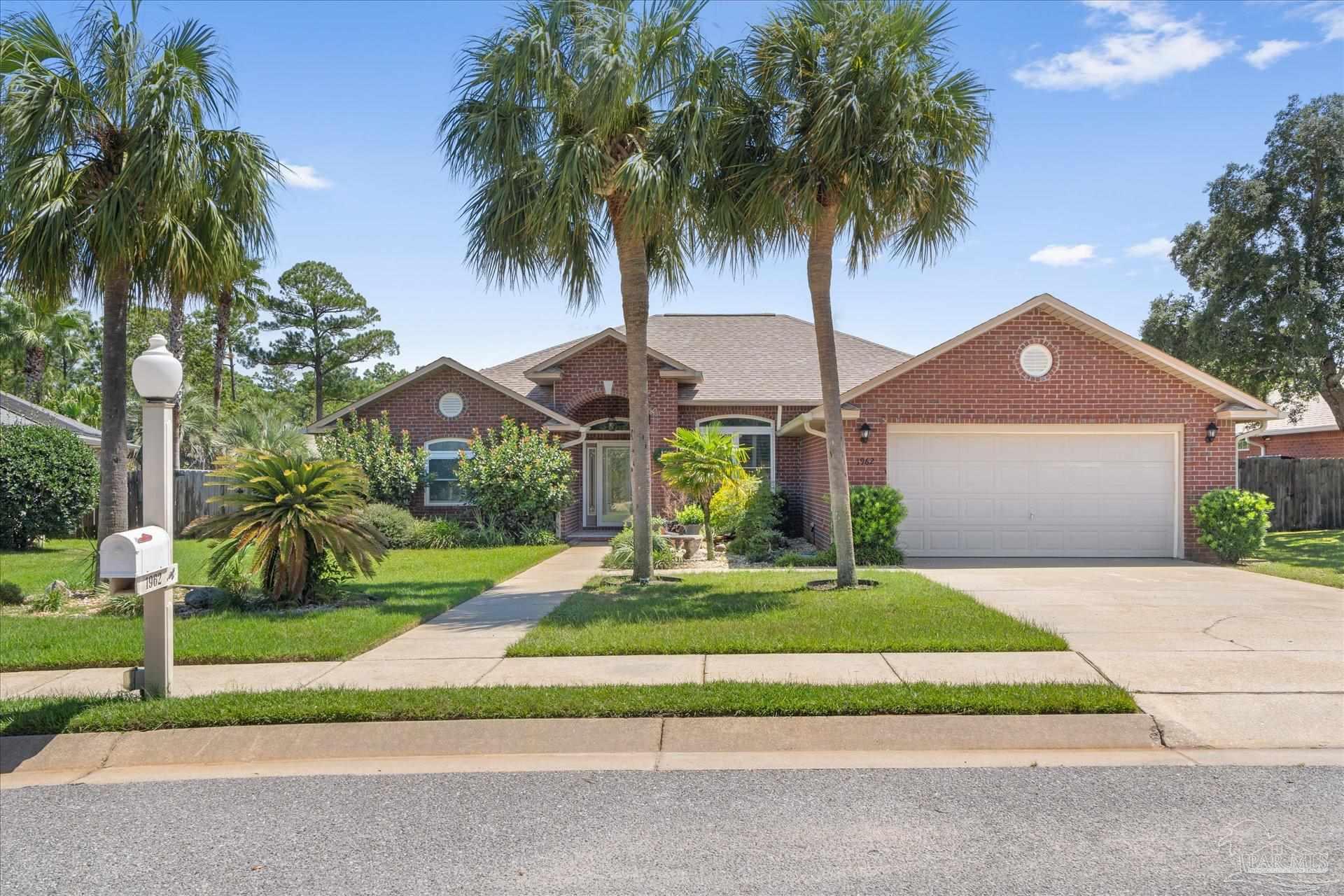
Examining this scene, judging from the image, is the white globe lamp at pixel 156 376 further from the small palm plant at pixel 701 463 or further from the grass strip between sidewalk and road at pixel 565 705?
the small palm plant at pixel 701 463

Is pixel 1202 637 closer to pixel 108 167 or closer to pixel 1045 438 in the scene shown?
pixel 1045 438

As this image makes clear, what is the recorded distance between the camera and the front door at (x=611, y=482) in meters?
22.1

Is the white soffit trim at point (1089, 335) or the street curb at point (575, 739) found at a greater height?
the white soffit trim at point (1089, 335)

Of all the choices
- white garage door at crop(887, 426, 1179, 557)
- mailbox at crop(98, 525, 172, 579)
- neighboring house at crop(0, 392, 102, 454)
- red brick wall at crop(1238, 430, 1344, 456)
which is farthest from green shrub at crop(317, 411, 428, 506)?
red brick wall at crop(1238, 430, 1344, 456)

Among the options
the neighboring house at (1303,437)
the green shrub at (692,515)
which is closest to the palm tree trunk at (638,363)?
the green shrub at (692,515)

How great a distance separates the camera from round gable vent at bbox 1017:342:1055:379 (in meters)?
15.0

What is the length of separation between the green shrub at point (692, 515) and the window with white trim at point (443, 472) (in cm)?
574

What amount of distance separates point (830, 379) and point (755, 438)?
31.4 feet

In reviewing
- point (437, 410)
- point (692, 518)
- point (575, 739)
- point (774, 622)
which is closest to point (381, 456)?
point (437, 410)

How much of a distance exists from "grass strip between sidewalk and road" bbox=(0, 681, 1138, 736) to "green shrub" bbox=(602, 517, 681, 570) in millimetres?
7773

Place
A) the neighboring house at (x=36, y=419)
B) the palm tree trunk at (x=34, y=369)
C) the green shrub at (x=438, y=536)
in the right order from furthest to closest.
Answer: the palm tree trunk at (x=34, y=369), the neighboring house at (x=36, y=419), the green shrub at (x=438, y=536)

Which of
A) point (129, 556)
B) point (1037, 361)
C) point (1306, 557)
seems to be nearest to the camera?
point (129, 556)

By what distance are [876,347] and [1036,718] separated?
746 inches

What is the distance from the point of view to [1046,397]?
15.1m
